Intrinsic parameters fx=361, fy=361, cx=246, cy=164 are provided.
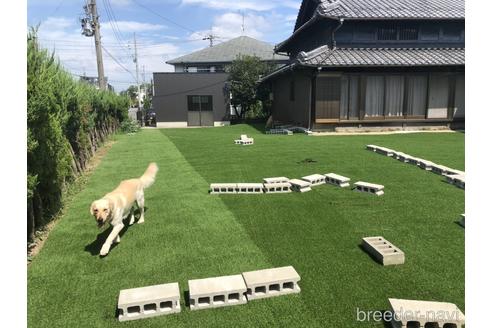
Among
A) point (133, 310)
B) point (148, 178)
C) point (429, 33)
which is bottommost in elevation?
point (133, 310)

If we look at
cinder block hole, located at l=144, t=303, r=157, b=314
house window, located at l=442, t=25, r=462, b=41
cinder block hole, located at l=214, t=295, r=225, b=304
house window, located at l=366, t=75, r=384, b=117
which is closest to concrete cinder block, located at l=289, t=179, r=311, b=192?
cinder block hole, located at l=214, t=295, r=225, b=304

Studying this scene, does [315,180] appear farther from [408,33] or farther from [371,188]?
[408,33]

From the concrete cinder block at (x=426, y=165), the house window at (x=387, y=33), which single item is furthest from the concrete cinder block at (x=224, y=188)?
the house window at (x=387, y=33)

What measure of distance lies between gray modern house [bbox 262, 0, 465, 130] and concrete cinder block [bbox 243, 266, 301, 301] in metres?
15.5

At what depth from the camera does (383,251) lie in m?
4.64

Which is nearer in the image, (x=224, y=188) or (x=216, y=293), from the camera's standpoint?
(x=216, y=293)

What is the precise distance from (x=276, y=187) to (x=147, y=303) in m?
4.55

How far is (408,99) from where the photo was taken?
1984cm

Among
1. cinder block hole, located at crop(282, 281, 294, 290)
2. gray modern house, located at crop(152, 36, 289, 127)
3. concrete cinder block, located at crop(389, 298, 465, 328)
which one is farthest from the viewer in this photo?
gray modern house, located at crop(152, 36, 289, 127)

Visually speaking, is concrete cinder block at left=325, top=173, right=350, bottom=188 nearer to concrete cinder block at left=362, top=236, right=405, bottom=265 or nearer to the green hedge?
concrete cinder block at left=362, top=236, right=405, bottom=265

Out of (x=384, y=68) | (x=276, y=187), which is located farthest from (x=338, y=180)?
(x=384, y=68)

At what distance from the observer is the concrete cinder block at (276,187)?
7785mm

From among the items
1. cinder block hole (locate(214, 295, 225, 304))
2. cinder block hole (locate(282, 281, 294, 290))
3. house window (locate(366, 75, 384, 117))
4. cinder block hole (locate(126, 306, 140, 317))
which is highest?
house window (locate(366, 75, 384, 117))

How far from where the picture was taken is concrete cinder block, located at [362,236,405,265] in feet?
14.9
